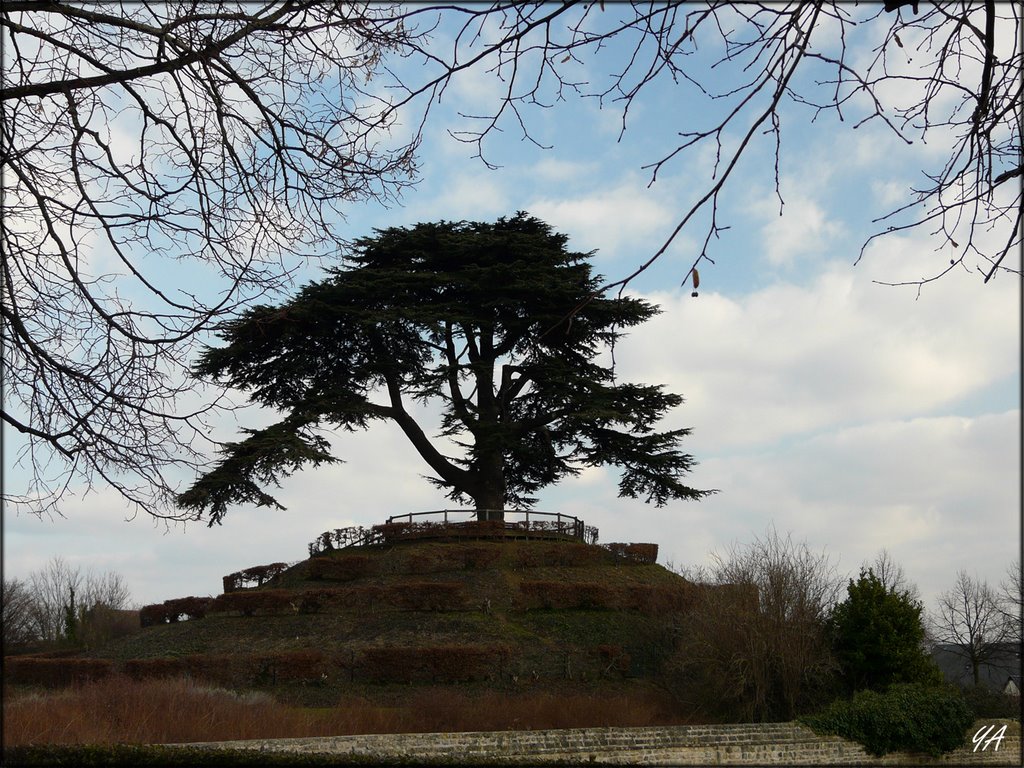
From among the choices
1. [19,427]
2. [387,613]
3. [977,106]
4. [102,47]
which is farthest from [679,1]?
[387,613]

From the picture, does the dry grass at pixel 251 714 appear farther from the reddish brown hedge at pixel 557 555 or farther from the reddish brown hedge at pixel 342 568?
the reddish brown hedge at pixel 557 555

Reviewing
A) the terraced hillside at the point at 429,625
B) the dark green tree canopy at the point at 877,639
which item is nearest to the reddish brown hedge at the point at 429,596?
the terraced hillside at the point at 429,625

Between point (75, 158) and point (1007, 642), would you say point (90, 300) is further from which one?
point (1007, 642)

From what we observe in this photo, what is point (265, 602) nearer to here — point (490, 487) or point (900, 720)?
point (490, 487)

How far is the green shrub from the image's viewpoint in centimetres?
1681

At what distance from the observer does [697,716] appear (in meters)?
18.4

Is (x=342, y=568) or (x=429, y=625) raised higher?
(x=342, y=568)

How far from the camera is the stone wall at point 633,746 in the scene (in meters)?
13.4

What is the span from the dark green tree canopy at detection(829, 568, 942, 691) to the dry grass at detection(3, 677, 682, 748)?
13.2 ft

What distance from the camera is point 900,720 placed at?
16984mm

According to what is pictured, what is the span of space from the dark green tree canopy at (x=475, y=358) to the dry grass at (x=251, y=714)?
917cm

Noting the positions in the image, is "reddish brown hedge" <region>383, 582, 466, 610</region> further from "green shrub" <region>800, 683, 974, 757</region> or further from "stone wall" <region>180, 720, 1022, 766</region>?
"green shrub" <region>800, 683, 974, 757</region>

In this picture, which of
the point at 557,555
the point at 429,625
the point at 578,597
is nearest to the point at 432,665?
the point at 429,625

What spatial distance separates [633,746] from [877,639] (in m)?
6.88
